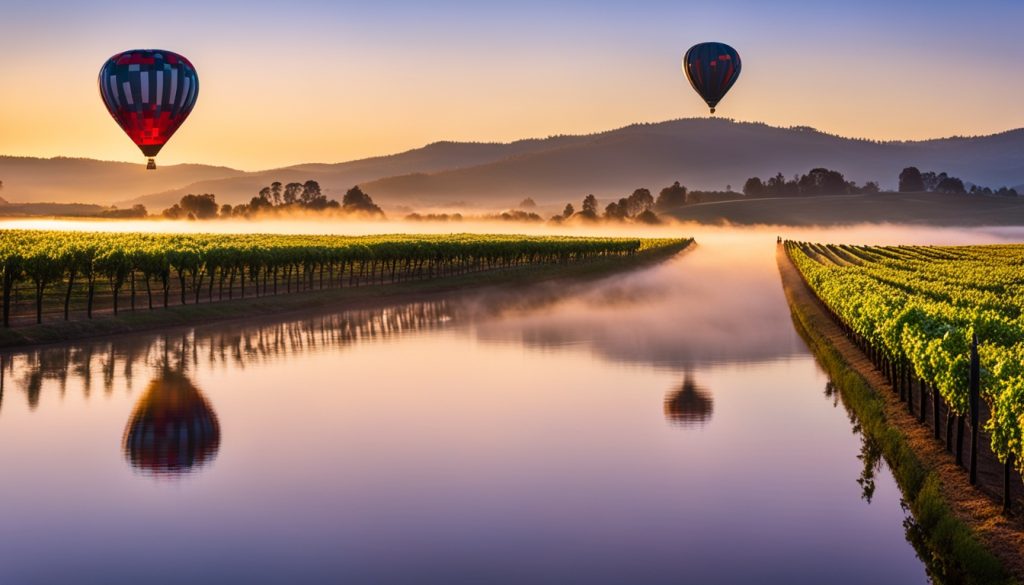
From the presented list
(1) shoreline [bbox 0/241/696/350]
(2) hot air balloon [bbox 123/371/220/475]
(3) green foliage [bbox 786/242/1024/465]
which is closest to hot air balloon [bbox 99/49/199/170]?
(1) shoreline [bbox 0/241/696/350]

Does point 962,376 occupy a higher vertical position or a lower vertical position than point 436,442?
higher

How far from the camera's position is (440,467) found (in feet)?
83.0

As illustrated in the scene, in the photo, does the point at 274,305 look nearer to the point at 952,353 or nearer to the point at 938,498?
the point at 952,353

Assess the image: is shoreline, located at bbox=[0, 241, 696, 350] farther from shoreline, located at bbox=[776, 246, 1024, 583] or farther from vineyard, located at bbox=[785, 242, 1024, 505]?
shoreline, located at bbox=[776, 246, 1024, 583]

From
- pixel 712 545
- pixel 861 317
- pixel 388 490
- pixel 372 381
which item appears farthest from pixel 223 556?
pixel 861 317

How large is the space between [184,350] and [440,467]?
2386cm

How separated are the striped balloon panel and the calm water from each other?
27567mm

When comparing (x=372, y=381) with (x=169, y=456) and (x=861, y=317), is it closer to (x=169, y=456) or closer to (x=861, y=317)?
(x=169, y=456)

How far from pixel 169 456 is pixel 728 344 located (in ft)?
83.9

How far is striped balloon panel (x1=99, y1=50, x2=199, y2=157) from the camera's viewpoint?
2803 inches

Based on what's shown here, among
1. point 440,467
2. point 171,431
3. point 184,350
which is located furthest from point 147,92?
point 440,467

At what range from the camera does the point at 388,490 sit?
23.3 metres

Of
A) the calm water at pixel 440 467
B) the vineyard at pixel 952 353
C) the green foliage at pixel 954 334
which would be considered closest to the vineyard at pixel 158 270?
the calm water at pixel 440 467

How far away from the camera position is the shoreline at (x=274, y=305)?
4969cm
